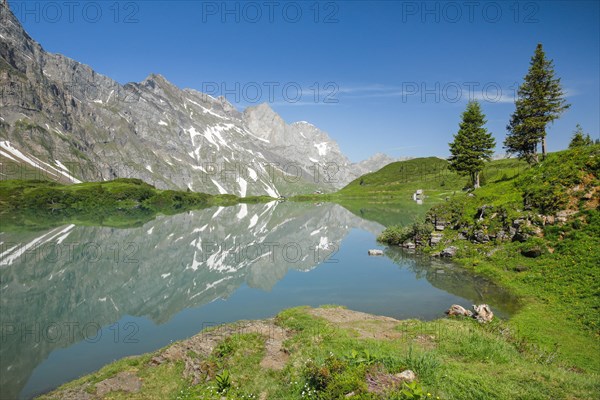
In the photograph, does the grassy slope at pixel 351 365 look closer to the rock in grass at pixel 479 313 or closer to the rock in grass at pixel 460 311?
the rock in grass at pixel 479 313

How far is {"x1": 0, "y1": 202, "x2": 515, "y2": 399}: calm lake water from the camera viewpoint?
25.1 m

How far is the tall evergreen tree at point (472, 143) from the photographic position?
72188 millimetres

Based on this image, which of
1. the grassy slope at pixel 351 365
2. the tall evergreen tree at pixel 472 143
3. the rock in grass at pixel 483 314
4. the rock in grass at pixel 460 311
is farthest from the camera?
the tall evergreen tree at pixel 472 143

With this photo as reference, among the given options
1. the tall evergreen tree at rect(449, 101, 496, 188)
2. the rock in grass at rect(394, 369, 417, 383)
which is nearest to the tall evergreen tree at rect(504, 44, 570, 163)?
the tall evergreen tree at rect(449, 101, 496, 188)

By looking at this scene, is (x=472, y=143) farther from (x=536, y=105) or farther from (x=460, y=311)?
(x=460, y=311)

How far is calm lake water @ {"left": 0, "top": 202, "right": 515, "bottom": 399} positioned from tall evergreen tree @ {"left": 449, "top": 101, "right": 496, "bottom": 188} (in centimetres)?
2722

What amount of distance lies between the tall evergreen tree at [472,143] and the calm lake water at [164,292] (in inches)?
1072

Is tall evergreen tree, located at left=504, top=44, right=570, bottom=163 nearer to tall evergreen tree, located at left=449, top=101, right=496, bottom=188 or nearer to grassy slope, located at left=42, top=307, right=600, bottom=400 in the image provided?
tall evergreen tree, located at left=449, top=101, right=496, bottom=188

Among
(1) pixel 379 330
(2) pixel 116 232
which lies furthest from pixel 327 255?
(2) pixel 116 232

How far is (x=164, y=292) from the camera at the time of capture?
131 feet

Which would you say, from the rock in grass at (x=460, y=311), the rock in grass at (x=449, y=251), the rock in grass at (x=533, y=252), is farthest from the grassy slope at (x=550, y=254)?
the rock in grass at (x=460, y=311)

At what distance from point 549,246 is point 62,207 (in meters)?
195

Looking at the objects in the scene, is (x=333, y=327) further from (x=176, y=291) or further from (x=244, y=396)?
(x=176, y=291)

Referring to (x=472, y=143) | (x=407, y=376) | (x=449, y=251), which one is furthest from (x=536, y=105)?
(x=407, y=376)
